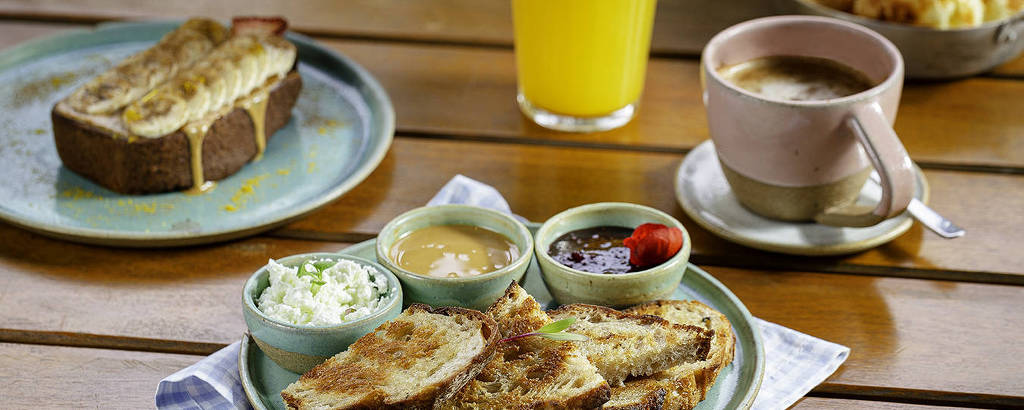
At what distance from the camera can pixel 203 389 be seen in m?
1.33

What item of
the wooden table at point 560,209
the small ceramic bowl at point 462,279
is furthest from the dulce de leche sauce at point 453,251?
the wooden table at point 560,209

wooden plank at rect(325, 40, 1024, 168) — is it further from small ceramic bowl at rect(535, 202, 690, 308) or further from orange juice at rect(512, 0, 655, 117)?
small ceramic bowl at rect(535, 202, 690, 308)

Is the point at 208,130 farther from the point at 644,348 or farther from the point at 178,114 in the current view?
the point at 644,348

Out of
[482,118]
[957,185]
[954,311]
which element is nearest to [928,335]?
[954,311]

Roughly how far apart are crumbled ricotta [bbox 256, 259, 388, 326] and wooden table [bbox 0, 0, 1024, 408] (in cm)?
20

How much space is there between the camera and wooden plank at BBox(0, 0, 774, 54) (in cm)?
255

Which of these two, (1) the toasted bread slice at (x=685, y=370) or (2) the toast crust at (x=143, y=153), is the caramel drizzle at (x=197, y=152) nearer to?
(2) the toast crust at (x=143, y=153)

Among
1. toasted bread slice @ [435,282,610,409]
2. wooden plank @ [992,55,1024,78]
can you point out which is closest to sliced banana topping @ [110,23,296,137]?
toasted bread slice @ [435,282,610,409]

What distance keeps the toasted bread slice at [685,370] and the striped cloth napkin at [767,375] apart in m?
0.08

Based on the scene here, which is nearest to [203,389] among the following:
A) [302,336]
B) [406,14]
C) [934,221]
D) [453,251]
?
[302,336]

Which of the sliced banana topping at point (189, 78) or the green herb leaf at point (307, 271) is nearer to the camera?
the green herb leaf at point (307, 271)

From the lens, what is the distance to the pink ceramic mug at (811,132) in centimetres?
156

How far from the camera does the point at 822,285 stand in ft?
5.35

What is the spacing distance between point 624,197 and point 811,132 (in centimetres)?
42
